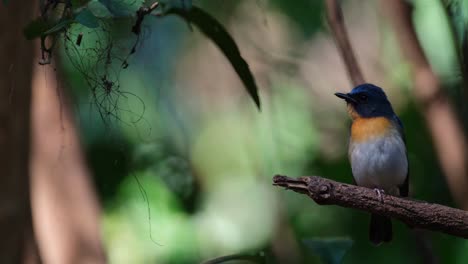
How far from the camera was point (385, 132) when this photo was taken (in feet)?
13.5

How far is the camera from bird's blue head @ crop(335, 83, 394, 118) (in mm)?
4148

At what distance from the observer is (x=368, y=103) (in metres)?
4.21

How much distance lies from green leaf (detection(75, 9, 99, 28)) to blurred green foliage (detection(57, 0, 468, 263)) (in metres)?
2.43

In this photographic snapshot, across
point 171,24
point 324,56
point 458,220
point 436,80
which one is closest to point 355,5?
point 324,56

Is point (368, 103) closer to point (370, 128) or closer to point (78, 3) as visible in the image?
point (370, 128)

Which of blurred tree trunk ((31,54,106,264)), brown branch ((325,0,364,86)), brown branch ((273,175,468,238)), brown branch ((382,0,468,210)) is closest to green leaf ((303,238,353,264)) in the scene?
brown branch ((273,175,468,238))

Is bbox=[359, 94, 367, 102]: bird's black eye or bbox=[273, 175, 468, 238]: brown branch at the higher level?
bbox=[359, 94, 367, 102]: bird's black eye

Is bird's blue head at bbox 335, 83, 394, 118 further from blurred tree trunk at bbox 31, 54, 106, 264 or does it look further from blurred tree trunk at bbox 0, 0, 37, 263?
blurred tree trunk at bbox 0, 0, 37, 263

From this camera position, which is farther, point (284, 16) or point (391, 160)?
point (284, 16)

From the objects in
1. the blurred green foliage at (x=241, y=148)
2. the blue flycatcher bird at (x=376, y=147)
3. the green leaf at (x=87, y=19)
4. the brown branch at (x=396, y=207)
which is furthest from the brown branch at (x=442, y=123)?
the green leaf at (x=87, y=19)

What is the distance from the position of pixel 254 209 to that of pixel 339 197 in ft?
10.4

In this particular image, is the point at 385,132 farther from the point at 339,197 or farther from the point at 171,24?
the point at 171,24

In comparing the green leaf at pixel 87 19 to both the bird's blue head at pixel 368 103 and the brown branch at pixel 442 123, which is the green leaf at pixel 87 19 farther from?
the brown branch at pixel 442 123

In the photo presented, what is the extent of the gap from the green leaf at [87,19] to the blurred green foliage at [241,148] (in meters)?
2.43
